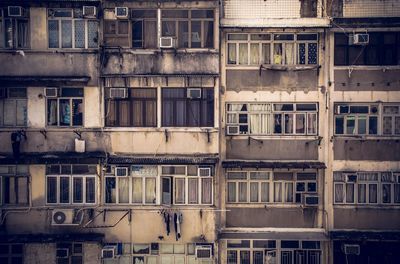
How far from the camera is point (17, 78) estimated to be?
445 inches

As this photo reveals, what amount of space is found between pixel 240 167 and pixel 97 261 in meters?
5.31

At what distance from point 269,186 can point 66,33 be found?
8025 millimetres

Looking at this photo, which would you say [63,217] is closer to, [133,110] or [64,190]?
[64,190]

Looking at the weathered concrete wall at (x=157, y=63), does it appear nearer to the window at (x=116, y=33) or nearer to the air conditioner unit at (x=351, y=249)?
the window at (x=116, y=33)

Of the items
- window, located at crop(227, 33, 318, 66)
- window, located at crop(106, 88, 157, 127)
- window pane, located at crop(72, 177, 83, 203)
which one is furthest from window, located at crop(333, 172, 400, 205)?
window pane, located at crop(72, 177, 83, 203)

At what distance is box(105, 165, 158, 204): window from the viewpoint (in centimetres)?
1189

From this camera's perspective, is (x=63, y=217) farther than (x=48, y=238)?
Yes

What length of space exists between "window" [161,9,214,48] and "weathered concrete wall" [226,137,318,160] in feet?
10.7

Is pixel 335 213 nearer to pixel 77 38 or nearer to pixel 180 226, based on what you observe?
pixel 180 226

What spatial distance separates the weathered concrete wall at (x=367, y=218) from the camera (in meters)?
12.2

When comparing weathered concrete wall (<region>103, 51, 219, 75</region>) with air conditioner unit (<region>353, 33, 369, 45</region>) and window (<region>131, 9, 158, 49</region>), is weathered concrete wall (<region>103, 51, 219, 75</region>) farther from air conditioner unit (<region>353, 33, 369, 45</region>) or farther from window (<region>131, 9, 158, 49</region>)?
air conditioner unit (<region>353, 33, 369, 45</region>)

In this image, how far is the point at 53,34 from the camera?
38.3 ft

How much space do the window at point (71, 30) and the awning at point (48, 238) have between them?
5.74 metres

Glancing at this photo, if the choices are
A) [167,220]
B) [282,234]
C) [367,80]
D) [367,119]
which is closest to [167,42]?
[167,220]
